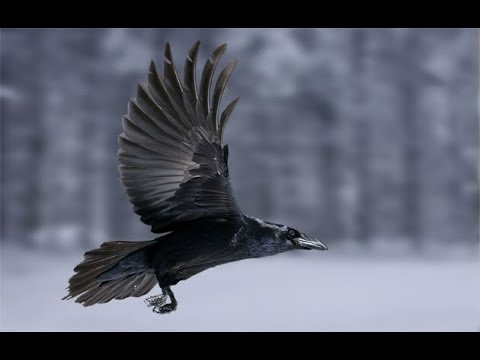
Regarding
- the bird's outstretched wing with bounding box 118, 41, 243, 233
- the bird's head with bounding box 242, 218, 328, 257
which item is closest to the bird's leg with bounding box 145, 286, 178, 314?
the bird's outstretched wing with bounding box 118, 41, 243, 233

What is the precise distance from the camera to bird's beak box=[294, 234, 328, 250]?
3055 mm

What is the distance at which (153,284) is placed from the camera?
10.9ft

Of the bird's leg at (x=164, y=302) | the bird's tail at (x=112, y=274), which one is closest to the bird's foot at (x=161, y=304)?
the bird's leg at (x=164, y=302)

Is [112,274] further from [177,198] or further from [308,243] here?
[308,243]

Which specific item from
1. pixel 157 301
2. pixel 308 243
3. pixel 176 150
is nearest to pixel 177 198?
pixel 176 150

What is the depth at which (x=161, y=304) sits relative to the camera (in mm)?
3023

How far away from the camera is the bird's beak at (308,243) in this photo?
305cm

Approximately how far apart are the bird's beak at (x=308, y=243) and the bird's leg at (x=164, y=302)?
0.54 m

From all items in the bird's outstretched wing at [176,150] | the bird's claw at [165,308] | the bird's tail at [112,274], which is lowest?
the bird's claw at [165,308]

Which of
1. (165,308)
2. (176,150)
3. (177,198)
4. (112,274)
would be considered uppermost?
(176,150)

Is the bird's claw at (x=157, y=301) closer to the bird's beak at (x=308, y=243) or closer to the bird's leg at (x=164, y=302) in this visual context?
the bird's leg at (x=164, y=302)

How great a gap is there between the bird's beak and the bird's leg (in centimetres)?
54

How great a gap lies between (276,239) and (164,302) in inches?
20.2

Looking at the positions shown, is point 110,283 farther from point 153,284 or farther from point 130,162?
point 130,162
